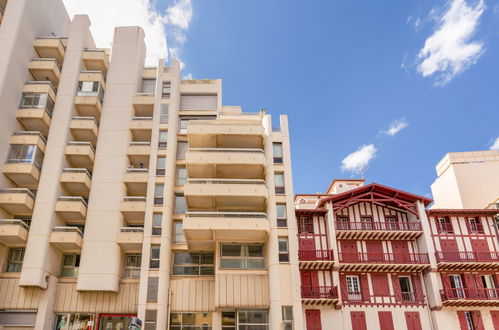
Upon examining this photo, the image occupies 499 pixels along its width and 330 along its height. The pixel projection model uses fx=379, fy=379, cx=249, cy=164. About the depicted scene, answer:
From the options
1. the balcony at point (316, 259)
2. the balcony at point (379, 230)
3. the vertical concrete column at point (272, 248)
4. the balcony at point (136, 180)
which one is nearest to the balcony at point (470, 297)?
the balcony at point (379, 230)

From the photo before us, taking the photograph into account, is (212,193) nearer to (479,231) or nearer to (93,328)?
(93,328)

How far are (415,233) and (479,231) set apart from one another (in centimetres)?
695

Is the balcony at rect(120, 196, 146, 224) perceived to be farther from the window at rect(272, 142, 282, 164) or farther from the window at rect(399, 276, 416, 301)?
the window at rect(399, 276, 416, 301)

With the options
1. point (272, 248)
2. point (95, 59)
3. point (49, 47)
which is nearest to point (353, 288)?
point (272, 248)

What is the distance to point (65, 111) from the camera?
1436 inches

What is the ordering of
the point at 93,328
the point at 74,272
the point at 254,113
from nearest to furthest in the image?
1. the point at 93,328
2. the point at 74,272
3. the point at 254,113

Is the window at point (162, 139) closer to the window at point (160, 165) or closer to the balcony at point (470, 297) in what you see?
the window at point (160, 165)

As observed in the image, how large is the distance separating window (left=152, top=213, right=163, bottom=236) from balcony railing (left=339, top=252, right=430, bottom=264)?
16938mm

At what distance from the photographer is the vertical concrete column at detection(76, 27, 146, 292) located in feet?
102

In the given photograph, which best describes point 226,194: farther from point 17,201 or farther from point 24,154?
point 24,154

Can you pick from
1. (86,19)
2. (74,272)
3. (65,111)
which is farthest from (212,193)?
(86,19)

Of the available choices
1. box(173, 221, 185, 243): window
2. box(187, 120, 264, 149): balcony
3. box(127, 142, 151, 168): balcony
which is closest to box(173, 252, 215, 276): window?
box(173, 221, 185, 243): window

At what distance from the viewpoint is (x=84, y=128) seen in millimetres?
35969

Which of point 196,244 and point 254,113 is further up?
point 254,113
